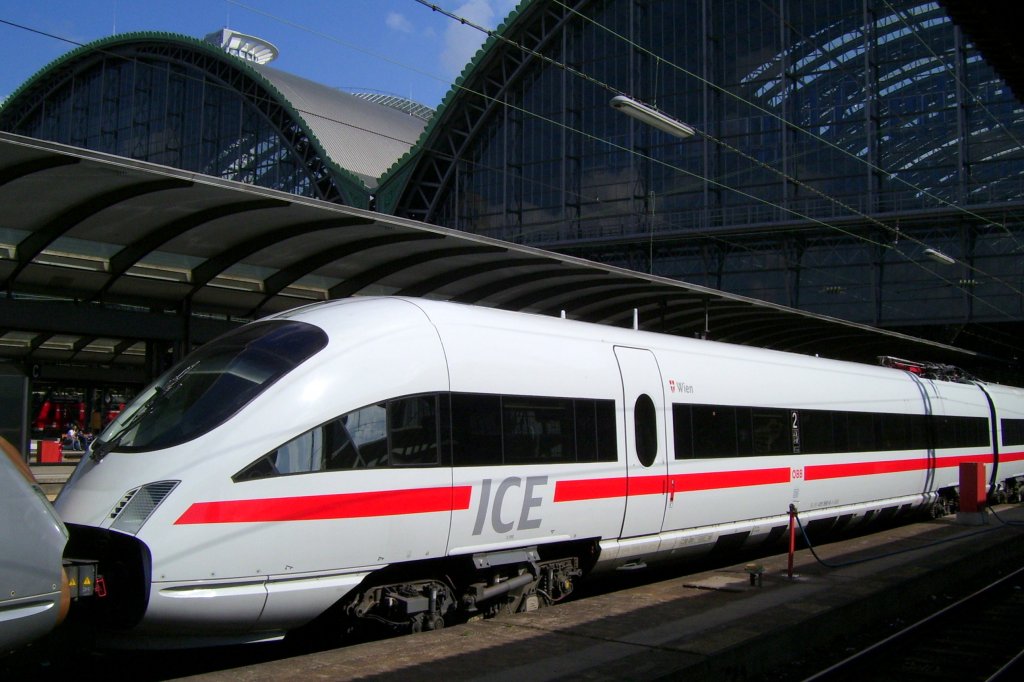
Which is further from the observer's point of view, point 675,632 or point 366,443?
point 675,632

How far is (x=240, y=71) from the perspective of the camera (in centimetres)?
5616

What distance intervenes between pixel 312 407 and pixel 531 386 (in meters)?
2.47

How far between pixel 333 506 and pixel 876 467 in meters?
11.4

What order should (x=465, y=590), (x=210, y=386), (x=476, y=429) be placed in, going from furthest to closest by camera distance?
(x=465, y=590) → (x=476, y=429) → (x=210, y=386)

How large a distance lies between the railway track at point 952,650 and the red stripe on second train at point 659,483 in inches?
103

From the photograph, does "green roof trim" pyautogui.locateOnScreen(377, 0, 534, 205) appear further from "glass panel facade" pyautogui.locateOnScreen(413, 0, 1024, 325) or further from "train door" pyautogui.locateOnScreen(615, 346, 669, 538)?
"train door" pyautogui.locateOnScreen(615, 346, 669, 538)

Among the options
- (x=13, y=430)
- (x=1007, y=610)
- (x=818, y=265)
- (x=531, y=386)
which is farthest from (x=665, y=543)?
(x=818, y=265)

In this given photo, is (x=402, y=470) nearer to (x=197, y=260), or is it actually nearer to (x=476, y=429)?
(x=476, y=429)

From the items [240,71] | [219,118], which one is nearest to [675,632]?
[240,71]

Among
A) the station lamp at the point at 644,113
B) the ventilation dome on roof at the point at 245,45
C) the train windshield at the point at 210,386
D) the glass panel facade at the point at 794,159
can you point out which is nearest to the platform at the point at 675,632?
the train windshield at the point at 210,386

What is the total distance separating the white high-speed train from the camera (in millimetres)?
6711

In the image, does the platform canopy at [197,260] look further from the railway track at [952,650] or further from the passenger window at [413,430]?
the railway track at [952,650]

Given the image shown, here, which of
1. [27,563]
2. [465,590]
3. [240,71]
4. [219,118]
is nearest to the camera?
[27,563]

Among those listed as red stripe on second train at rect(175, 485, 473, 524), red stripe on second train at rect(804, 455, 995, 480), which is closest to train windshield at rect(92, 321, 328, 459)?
red stripe on second train at rect(175, 485, 473, 524)
